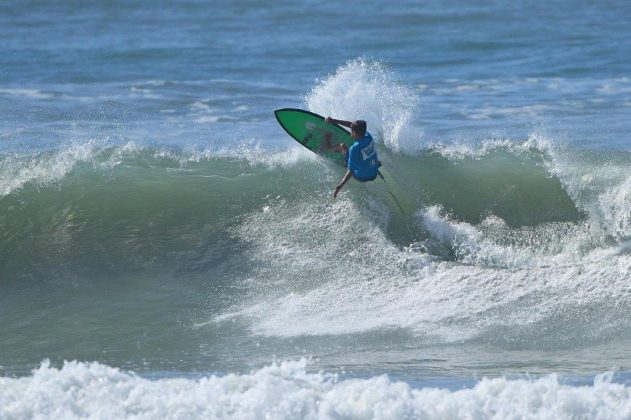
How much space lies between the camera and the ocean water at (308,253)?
8328 mm

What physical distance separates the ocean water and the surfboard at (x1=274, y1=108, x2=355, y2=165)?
1.35 feet

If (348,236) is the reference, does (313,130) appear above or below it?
above

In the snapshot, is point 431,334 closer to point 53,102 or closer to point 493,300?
point 493,300

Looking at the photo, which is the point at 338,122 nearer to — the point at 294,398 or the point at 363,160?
the point at 363,160

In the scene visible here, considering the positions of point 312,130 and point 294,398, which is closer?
point 294,398

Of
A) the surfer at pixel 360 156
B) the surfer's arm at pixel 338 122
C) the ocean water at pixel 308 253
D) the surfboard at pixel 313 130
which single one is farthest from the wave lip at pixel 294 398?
the surfboard at pixel 313 130

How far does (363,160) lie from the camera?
489 inches

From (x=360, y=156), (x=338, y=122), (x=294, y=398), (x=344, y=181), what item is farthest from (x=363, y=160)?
(x=294, y=398)

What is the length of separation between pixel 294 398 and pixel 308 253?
4436mm

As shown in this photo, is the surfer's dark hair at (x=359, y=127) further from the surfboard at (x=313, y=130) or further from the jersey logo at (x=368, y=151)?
the surfboard at (x=313, y=130)

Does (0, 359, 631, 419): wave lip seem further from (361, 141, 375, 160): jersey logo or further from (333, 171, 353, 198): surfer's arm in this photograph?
(361, 141, 375, 160): jersey logo

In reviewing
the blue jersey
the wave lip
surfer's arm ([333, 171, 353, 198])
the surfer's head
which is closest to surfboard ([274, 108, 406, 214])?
the blue jersey

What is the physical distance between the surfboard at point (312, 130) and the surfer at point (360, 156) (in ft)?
3.11

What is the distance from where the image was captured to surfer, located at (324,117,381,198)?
12.2 m
